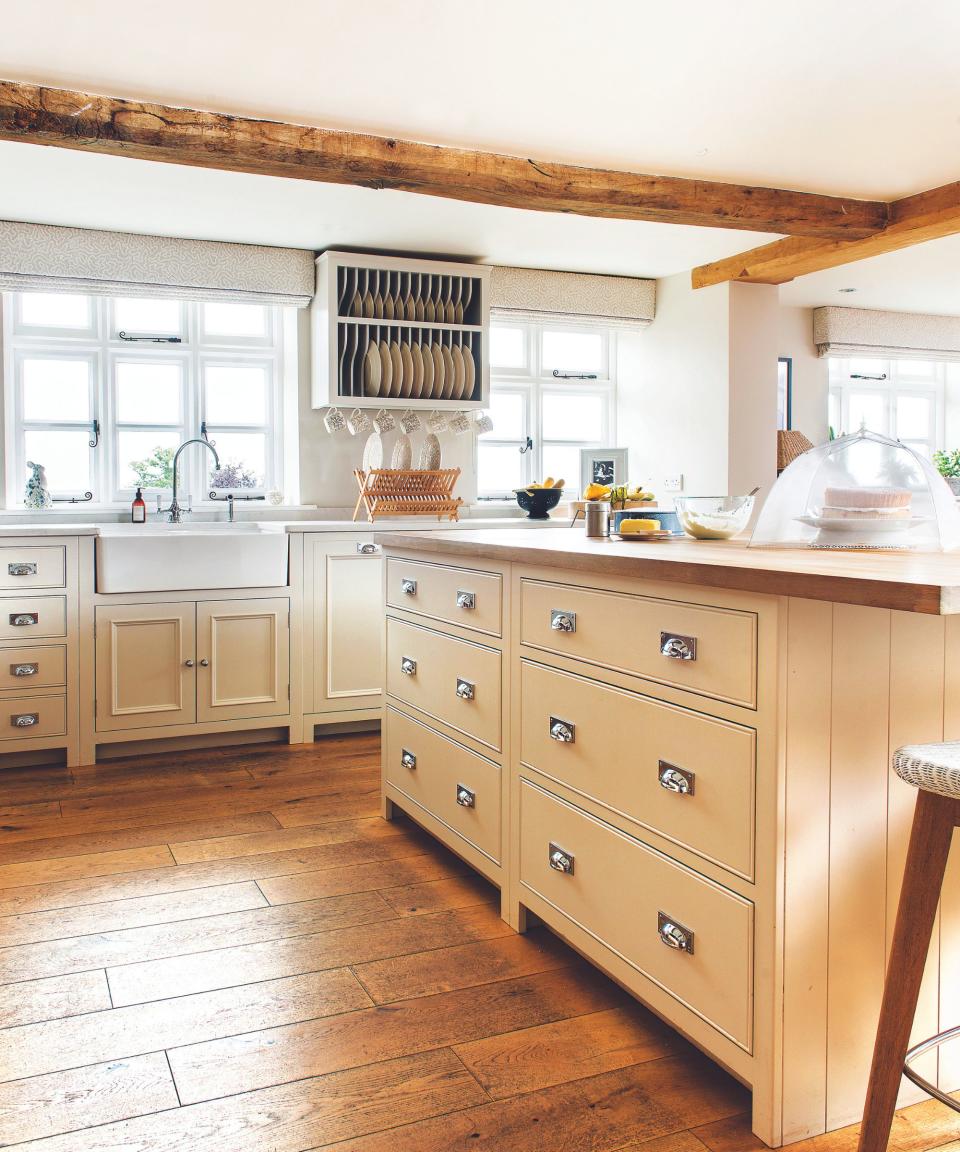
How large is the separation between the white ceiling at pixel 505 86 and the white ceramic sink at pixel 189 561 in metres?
1.36

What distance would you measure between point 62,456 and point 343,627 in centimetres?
161

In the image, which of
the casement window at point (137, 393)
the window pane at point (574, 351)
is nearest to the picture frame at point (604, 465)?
the window pane at point (574, 351)

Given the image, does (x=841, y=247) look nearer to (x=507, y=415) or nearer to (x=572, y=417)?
(x=572, y=417)

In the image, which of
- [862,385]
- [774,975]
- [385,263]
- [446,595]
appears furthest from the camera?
[862,385]

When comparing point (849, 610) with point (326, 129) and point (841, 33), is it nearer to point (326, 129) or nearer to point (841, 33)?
point (841, 33)

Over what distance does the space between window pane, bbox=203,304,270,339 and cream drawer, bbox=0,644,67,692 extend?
189 centimetres

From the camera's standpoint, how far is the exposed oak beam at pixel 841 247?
420cm


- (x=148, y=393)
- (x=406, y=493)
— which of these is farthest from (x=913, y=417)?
(x=148, y=393)

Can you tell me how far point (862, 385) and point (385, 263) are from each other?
3.65m

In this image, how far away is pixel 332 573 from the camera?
441cm

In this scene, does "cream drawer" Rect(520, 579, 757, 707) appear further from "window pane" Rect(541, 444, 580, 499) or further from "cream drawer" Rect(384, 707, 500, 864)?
"window pane" Rect(541, 444, 580, 499)

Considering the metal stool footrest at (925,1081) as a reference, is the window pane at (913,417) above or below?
above

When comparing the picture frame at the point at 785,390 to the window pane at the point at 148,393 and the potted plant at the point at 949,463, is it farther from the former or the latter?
the window pane at the point at 148,393

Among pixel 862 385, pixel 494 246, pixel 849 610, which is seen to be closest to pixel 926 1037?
pixel 849 610
